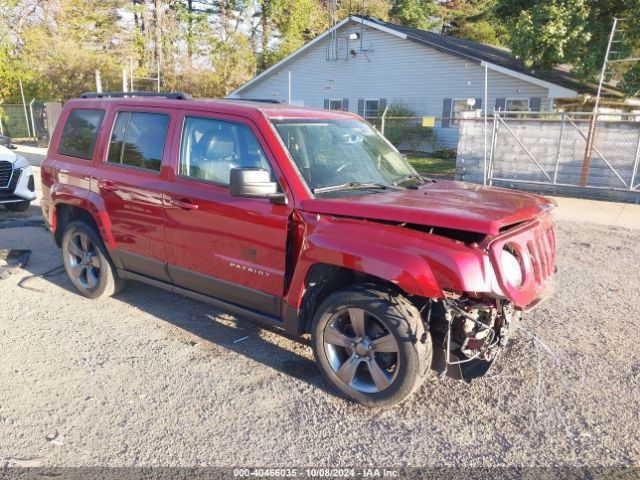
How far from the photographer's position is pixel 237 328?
4.47 m

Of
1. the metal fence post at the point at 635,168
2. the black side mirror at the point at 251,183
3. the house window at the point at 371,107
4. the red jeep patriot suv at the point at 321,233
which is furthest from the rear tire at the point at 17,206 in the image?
A: the house window at the point at 371,107

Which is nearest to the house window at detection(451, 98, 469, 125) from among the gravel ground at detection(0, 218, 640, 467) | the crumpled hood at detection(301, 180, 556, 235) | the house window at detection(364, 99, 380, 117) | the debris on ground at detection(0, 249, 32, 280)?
the house window at detection(364, 99, 380, 117)

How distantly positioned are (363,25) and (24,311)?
2183cm

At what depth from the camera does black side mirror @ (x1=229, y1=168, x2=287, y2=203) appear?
323 cm

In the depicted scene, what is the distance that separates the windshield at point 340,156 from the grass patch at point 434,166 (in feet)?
37.3

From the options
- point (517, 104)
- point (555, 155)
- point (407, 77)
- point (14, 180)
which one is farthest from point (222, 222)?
point (407, 77)

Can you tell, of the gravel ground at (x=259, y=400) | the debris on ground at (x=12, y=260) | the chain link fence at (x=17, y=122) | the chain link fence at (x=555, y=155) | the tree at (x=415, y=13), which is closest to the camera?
the gravel ground at (x=259, y=400)

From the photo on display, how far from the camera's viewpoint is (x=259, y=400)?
339 centimetres

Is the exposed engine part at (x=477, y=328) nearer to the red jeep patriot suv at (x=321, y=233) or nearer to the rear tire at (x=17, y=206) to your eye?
the red jeep patriot suv at (x=321, y=233)

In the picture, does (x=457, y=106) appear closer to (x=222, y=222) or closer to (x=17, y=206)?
(x=17, y=206)

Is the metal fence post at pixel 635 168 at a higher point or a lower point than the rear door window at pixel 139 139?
lower

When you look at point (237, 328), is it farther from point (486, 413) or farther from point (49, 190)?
point (49, 190)

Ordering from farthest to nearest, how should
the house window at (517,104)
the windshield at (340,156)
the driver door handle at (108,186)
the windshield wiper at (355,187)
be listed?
the house window at (517,104) < the driver door handle at (108,186) < the windshield at (340,156) < the windshield wiper at (355,187)

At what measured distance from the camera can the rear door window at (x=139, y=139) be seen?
165 inches
